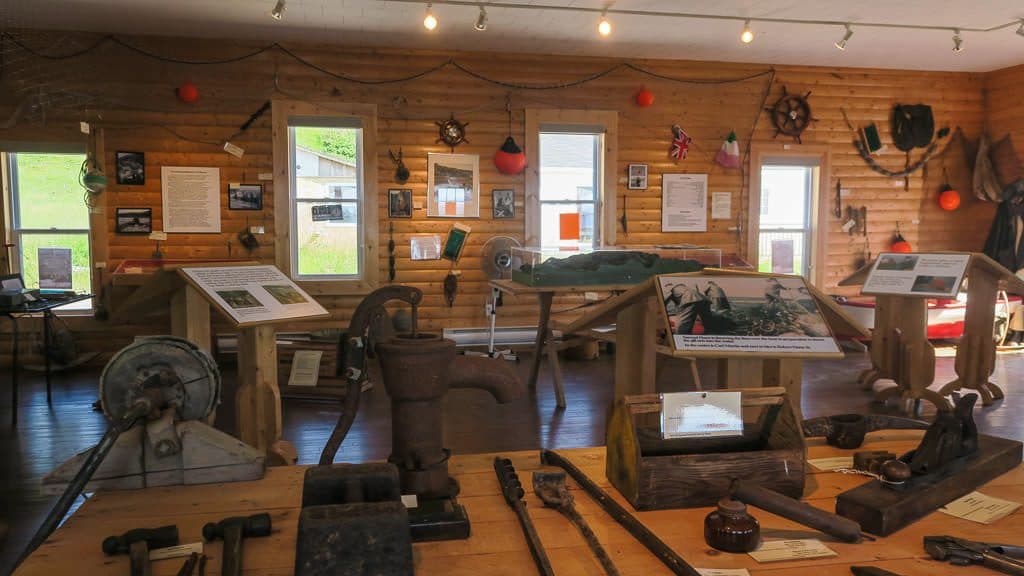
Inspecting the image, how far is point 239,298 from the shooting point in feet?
9.80

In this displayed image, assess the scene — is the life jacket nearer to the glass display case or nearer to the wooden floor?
Answer: the wooden floor

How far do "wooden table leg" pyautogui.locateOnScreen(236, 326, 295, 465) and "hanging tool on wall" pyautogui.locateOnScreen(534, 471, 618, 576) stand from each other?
182 cm

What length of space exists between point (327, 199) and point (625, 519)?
6.28 meters

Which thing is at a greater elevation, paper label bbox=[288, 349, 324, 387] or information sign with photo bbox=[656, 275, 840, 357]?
information sign with photo bbox=[656, 275, 840, 357]

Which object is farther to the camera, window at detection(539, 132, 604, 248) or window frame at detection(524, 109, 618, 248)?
window at detection(539, 132, 604, 248)

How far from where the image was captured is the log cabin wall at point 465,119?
269 inches

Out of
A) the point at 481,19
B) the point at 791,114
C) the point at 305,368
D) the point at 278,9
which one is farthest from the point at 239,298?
the point at 791,114

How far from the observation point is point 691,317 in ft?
6.63

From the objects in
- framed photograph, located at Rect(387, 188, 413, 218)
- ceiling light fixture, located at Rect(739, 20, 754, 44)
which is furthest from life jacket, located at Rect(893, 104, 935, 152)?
framed photograph, located at Rect(387, 188, 413, 218)

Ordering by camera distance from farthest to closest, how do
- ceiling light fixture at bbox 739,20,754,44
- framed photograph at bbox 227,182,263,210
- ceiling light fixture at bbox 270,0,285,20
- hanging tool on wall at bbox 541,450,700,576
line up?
framed photograph at bbox 227,182,263,210, ceiling light fixture at bbox 739,20,754,44, ceiling light fixture at bbox 270,0,285,20, hanging tool on wall at bbox 541,450,700,576

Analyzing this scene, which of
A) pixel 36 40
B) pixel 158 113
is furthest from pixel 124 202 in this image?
pixel 36 40

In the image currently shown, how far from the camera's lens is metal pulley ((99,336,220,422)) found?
205cm

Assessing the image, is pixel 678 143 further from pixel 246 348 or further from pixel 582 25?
pixel 246 348

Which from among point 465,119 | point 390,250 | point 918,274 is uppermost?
point 465,119
